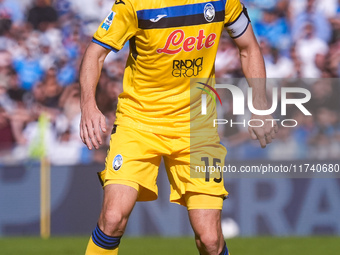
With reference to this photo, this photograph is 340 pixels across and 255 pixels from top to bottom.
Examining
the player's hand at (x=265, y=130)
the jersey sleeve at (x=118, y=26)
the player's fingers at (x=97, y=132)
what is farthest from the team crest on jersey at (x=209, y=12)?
the player's fingers at (x=97, y=132)

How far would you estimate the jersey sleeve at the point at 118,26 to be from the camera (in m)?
4.98

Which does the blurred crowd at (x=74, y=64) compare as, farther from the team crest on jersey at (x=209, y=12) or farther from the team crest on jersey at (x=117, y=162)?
the team crest on jersey at (x=117, y=162)

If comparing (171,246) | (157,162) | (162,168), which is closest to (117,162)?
(157,162)

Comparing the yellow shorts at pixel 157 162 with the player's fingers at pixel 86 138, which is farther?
the yellow shorts at pixel 157 162

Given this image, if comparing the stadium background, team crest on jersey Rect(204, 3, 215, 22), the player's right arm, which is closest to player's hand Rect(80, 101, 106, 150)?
the player's right arm

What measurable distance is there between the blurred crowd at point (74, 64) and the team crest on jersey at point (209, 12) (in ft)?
14.3

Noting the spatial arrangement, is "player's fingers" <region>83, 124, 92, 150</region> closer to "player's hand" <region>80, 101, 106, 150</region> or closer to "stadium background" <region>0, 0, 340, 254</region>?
"player's hand" <region>80, 101, 106, 150</region>

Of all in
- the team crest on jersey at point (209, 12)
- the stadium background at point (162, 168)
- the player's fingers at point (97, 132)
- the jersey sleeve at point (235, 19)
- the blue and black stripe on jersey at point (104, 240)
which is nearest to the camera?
the player's fingers at point (97, 132)

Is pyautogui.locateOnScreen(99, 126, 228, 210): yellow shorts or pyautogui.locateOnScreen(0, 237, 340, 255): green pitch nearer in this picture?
pyautogui.locateOnScreen(99, 126, 228, 210): yellow shorts

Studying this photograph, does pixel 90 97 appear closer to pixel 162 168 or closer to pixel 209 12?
pixel 209 12

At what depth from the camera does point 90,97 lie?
4.89 meters

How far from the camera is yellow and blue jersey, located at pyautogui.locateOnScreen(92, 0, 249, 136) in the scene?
502 centimetres

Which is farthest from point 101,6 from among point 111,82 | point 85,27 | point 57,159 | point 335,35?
point 335,35

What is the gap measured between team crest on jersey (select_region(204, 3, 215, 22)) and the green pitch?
3.82 metres
